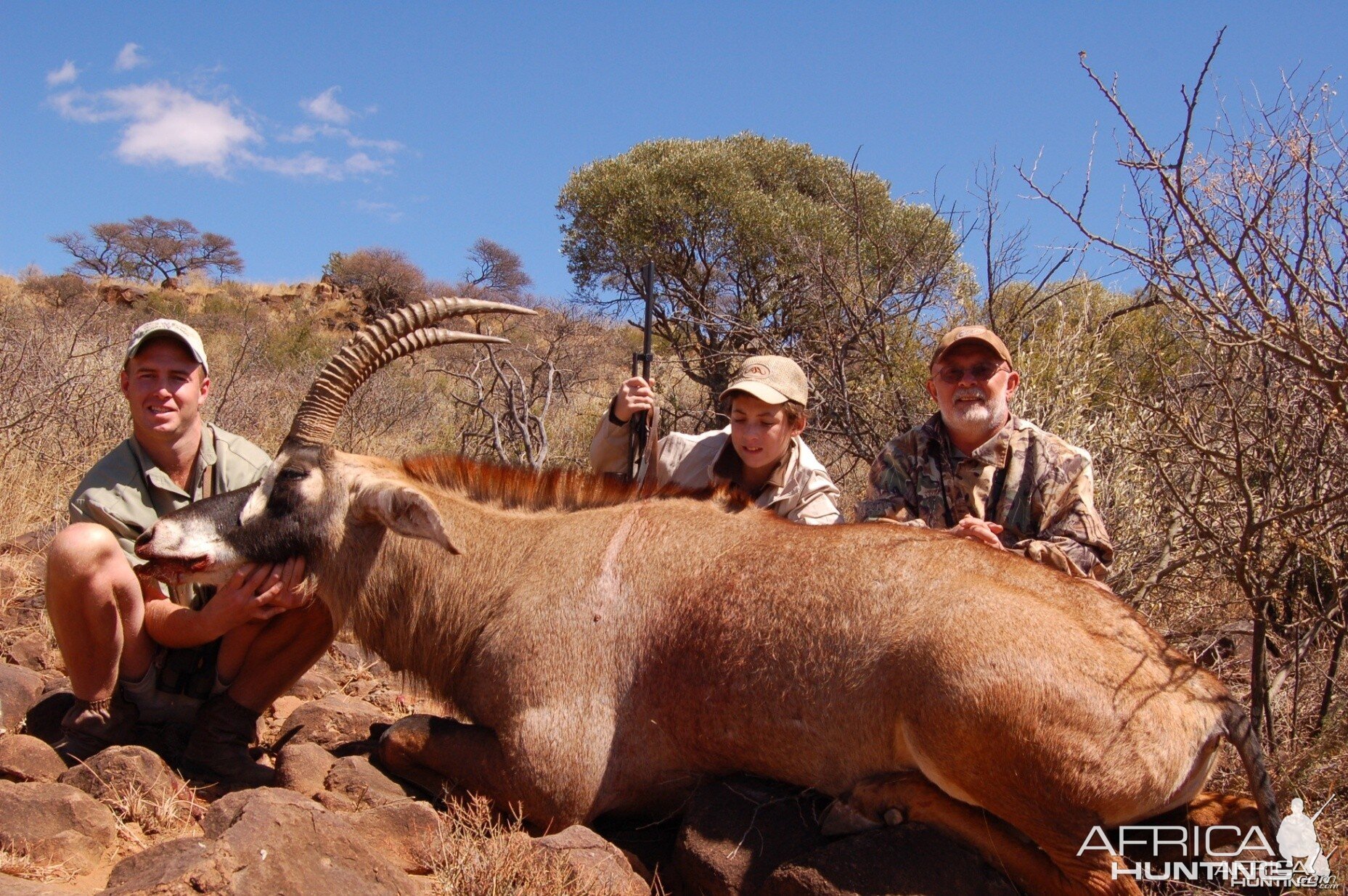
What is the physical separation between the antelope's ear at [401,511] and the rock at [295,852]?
5.03 ft

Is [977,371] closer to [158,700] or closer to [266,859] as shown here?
[266,859]

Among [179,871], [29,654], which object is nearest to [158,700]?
[29,654]

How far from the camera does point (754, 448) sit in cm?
638

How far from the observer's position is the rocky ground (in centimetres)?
367

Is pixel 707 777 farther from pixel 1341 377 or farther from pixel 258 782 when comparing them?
pixel 1341 377

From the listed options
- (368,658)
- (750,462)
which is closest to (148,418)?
(368,658)

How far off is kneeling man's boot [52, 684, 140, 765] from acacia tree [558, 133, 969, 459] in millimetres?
7040

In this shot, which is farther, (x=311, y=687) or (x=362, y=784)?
(x=311, y=687)

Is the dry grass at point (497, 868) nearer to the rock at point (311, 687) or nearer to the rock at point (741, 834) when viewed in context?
the rock at point (741, 834)

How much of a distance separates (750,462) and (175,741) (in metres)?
3.66

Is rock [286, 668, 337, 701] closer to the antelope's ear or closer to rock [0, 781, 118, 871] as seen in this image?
the antelope's ear

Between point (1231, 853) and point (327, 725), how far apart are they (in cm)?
461

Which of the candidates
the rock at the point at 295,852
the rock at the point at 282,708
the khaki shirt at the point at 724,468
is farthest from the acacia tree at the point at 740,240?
the rock at the point at 295,852

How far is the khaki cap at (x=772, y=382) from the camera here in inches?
242
